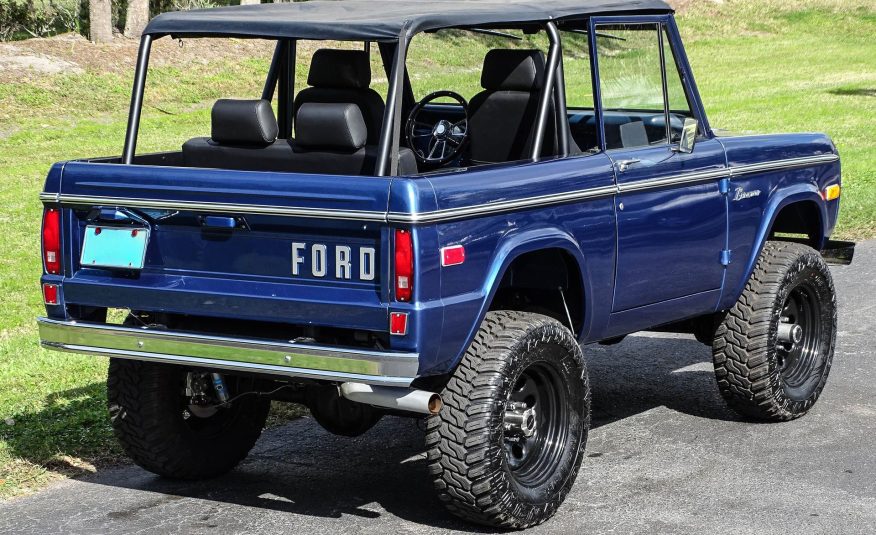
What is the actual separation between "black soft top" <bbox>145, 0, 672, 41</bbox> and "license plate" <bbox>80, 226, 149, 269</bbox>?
880 millimetres

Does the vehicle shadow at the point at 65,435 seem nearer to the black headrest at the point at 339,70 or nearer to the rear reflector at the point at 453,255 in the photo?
the black headrest at the point at 339,70

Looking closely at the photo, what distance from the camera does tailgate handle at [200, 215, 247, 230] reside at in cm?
488

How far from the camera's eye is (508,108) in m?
5.75

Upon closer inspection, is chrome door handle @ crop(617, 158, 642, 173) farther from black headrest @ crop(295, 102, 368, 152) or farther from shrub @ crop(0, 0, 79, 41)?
shrub @ crop(0, 0, 79, 41)

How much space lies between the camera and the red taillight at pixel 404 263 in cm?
457

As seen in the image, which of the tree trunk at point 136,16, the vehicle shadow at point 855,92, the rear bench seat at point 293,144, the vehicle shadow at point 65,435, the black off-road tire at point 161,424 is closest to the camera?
the rear bench seat at point 293,144

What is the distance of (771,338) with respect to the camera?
6.54 metres

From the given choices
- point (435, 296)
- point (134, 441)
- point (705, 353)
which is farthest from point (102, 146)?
point (435, 296)

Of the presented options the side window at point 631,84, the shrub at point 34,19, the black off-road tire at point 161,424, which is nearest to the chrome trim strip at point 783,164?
the side window at point 631,84

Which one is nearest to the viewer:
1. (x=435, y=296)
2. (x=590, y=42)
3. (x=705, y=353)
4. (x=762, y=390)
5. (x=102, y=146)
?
(x=435, y=296)

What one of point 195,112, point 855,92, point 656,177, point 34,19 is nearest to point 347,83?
point 656,177

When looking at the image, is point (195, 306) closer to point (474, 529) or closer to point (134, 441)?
point (134, 441)

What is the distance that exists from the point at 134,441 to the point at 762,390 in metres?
2.97

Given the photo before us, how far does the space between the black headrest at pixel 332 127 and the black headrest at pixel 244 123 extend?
0.82ft
